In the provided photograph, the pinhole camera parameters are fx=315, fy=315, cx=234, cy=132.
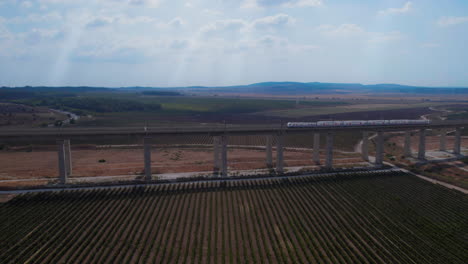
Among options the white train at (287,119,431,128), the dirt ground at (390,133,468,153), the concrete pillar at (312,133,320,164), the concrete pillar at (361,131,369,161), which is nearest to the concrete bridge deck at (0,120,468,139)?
the white train at (287,119,431,128)

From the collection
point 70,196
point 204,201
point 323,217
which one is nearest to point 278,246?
point 323,217

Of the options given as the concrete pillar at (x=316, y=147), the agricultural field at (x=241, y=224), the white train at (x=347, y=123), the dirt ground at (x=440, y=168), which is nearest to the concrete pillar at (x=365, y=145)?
the white train at (x=347, y=123)

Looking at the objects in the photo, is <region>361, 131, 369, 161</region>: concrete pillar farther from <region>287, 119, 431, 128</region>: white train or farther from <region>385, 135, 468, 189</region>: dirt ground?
<region>385, 135, 468, 189</region>: dirt ground

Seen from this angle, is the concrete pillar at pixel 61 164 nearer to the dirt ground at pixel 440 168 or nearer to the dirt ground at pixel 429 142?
the dirt ground at pixel 440 168

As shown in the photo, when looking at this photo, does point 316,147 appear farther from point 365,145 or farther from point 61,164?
point 61,164

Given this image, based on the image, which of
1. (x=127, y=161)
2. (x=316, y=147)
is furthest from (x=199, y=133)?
(x=316, y=147)

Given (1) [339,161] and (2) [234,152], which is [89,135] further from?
(1) [339,161]
